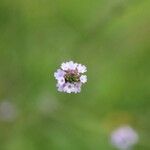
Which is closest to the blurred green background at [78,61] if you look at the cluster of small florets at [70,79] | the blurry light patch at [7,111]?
the blurry light patch at [7,111]

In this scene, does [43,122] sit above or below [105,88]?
below

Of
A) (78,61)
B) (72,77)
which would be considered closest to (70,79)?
(72,77)

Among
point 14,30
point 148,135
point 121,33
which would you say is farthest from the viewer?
point 121,33

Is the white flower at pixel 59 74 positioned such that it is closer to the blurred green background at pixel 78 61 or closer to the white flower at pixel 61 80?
the white flower at pixel 61 80

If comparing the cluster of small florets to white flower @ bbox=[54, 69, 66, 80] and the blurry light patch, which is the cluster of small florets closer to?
white flower @ bbox=[54, 69, 66, 80]

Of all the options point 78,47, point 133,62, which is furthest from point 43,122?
point 133,62

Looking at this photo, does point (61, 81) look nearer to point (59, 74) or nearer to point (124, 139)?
point (59, 74)

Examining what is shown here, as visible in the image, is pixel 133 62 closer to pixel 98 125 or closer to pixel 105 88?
pixel 105 88
